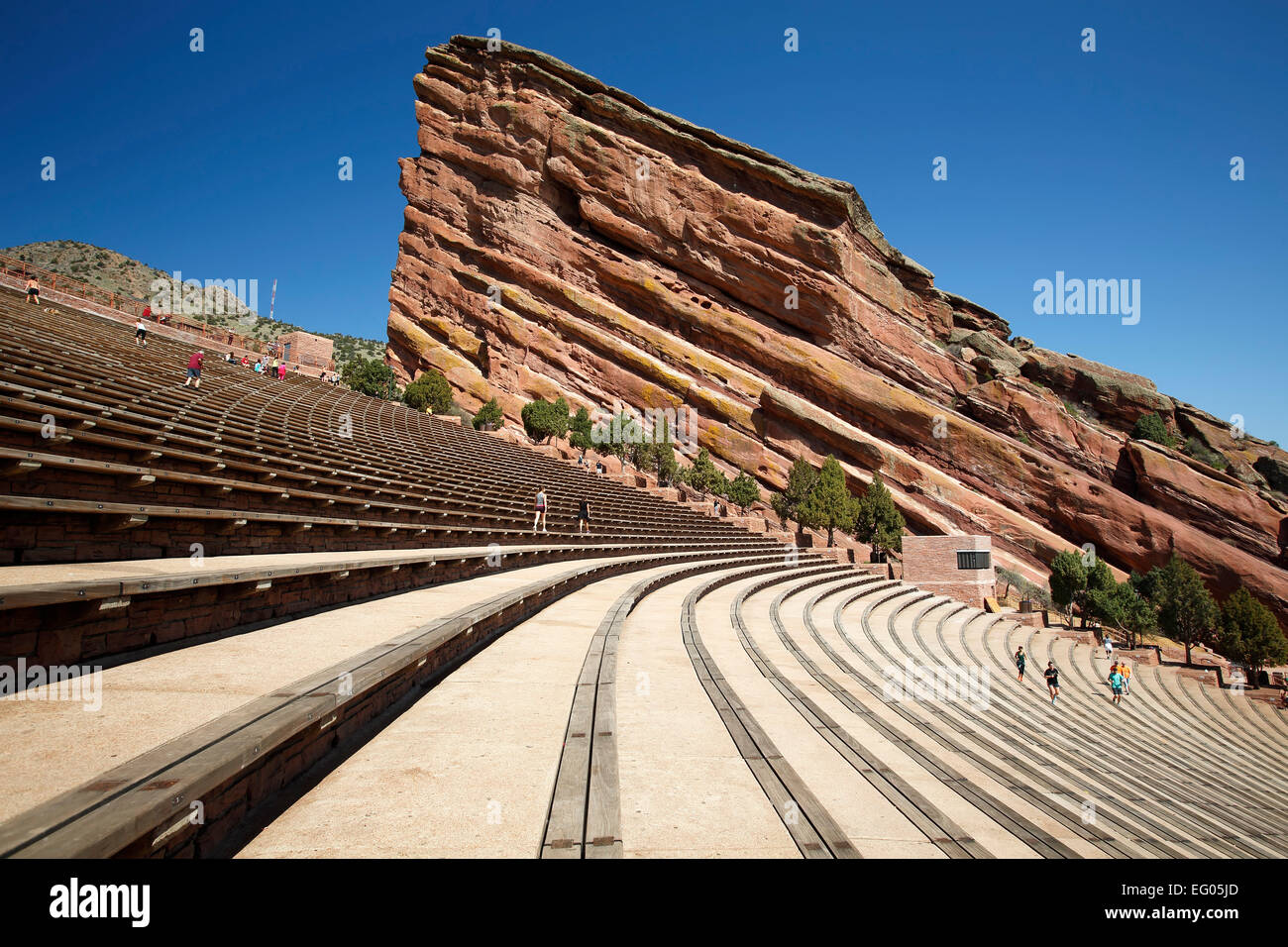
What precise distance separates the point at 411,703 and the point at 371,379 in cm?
3931

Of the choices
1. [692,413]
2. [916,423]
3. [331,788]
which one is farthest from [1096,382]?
[331,788]

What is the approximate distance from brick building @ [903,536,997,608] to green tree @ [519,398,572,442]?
2197cm

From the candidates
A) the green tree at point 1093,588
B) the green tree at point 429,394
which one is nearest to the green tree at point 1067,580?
the green tree at point 1093,588

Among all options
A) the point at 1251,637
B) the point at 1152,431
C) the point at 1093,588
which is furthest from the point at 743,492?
the point at 1152,431

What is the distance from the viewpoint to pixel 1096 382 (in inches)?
2096

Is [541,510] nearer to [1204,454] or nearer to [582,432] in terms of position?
[582,432]

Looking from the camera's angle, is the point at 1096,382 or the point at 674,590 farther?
the point at 1096,382

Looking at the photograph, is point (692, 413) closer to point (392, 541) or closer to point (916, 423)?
point (916, 423)

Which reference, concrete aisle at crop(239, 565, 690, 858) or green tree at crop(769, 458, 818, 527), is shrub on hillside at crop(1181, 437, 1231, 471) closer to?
green tree at crop(769, 458, 818, 527)

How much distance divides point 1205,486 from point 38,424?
190 ft

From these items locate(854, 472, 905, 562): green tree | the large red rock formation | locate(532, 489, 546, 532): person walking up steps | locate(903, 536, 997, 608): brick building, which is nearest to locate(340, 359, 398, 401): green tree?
the large red rock formation

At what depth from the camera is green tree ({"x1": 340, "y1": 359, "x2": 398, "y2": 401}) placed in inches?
1529
